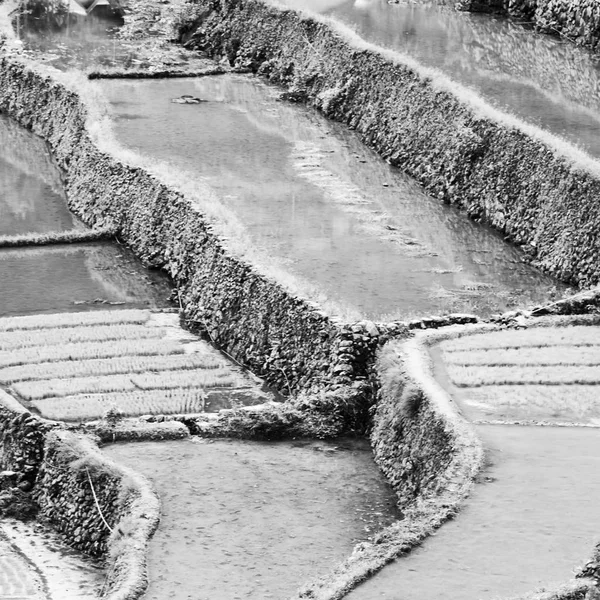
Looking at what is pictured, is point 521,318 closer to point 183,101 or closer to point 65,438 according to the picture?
point 65,438

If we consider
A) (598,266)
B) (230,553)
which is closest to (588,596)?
(230,553)

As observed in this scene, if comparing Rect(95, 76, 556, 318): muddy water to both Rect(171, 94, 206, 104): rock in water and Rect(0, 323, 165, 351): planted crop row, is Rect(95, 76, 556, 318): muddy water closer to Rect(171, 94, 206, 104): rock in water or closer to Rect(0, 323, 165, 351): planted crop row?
Rect(171, 94, 206, 104): rock in water

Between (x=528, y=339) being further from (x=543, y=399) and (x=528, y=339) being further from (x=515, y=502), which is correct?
(x=515, y=502)

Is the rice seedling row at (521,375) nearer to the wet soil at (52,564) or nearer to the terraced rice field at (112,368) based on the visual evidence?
the terraced rice field at (112,368)

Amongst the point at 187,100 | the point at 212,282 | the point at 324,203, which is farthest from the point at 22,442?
the point at 187,100

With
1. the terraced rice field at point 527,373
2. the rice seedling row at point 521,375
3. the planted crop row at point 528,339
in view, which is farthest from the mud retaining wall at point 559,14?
the rice seedling row at point 521,375

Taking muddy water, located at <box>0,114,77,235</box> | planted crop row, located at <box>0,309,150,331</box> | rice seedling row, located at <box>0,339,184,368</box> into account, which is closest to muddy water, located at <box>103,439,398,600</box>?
rice seedling row, located at <box>0,339,184,368</box>
